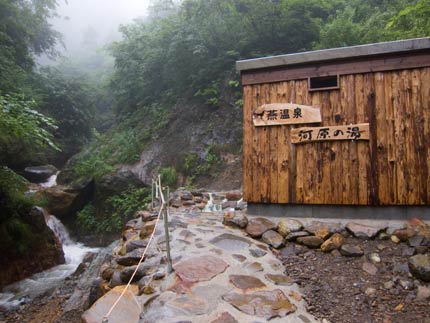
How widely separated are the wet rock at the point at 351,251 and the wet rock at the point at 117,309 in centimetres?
316

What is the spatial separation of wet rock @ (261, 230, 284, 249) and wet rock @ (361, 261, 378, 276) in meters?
1.28

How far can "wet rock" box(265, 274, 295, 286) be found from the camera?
13.8 feet

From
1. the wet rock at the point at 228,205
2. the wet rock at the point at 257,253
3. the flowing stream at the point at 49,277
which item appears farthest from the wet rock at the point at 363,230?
the flowing stream at the point at 49,277

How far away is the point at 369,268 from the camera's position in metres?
4.46

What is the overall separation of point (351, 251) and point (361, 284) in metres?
0.67

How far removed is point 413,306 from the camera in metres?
3.71

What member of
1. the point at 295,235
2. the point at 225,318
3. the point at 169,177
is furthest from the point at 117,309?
the point at 169,177

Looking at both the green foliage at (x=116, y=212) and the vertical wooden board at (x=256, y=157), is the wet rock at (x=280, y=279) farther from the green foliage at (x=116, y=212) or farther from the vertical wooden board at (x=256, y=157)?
the green foliage at (x=116, y=212)

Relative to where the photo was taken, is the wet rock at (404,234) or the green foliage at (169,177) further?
the green foliage at (169,177)

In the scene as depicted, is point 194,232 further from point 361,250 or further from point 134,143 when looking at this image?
point 134,143

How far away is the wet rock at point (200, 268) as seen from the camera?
4062mm

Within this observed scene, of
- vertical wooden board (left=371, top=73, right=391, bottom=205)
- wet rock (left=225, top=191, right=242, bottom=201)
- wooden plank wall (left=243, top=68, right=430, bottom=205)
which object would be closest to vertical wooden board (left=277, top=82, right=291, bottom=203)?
wooden plank wall (left=243, top=68, right=430, bottom=205)

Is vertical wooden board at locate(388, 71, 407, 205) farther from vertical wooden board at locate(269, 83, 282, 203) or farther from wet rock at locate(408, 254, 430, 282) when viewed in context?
vertical wooden board at locate(269, 83, 282, 203)

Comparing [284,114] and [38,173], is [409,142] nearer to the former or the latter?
[284,114]
